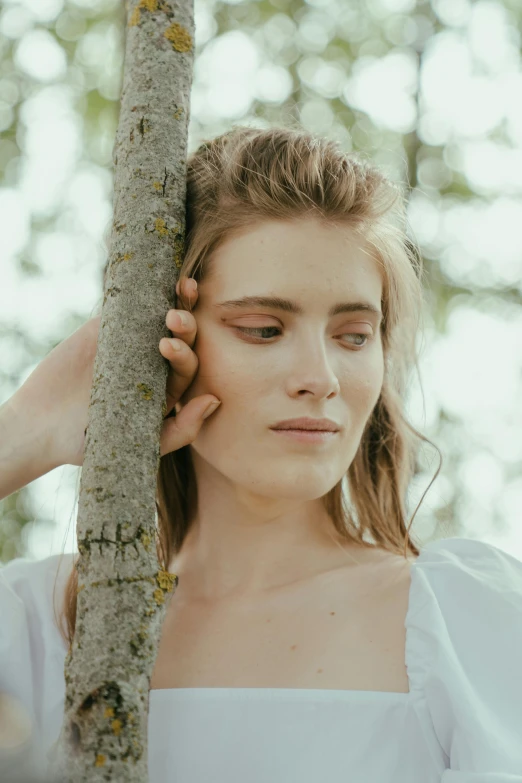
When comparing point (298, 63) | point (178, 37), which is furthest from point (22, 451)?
point (298, 63)

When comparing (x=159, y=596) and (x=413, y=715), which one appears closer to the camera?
(x=159, y=596)

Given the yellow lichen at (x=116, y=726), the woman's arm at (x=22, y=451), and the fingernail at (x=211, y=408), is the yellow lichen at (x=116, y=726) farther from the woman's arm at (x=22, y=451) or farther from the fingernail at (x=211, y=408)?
the woman's arm at (x=22, y=451)

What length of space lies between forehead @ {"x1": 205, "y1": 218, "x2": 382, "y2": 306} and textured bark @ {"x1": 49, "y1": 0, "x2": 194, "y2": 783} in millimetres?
237

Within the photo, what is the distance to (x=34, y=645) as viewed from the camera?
248 cm

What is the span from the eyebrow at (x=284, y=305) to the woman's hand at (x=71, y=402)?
140mm

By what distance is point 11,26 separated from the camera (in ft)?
28.0

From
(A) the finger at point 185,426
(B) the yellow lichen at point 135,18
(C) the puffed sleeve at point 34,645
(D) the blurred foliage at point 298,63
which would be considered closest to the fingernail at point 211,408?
(A) the finger at point 185,426

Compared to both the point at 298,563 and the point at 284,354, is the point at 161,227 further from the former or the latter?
the point at 298,563

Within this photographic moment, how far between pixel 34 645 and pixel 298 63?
758cm

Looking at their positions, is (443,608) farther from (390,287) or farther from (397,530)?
(390,287)

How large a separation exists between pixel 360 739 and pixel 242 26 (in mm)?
7963

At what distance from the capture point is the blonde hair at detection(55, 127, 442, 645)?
2.28 meters

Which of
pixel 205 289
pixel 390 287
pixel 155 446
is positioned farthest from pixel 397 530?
pixel 155 446

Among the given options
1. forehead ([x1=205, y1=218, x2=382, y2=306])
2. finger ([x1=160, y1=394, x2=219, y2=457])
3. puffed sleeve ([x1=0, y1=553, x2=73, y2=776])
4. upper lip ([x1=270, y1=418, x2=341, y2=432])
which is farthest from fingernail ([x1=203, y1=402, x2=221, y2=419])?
puffed sleeve ([x1=0, y1=553, x2=73, y2=776])
